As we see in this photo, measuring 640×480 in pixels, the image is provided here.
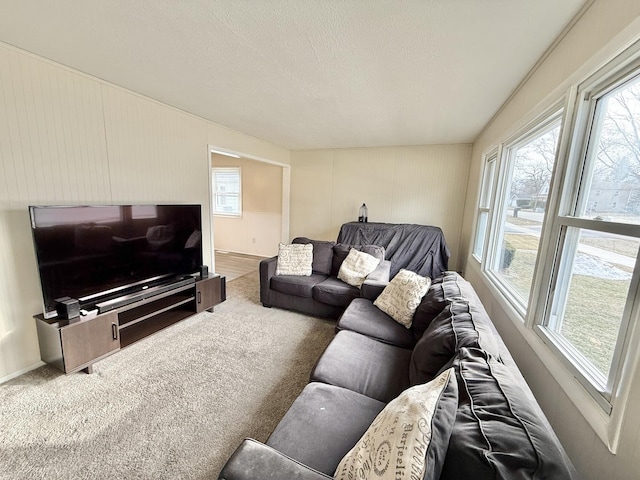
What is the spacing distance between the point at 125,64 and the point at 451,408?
284 centimetres

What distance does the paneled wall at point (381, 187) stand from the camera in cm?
432

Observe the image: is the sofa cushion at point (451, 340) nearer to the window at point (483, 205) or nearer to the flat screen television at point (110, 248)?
the window at point (483, 205)

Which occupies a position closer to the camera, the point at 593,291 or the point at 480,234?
the point at 593,291

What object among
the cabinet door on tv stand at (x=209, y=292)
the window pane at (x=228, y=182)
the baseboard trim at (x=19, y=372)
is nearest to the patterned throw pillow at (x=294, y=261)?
the cabinet door on tv stand at (x=209, y=292)

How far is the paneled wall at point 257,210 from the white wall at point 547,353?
4.30 metres

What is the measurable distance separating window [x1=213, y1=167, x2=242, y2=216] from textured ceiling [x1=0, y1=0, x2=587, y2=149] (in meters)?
3.15

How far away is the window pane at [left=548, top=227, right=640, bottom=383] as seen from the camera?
1012 millimetres

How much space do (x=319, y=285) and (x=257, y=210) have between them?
132 inches

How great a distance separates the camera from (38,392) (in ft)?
5.81

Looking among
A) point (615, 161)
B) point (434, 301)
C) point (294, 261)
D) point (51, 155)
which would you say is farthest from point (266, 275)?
point (615, 161)

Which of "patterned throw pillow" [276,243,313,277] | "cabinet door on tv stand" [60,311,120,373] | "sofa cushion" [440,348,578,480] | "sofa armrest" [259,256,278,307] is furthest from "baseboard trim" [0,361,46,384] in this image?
"sofa cushion" [440,348,578,480]

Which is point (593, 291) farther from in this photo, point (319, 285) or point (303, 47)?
point (319, 285)

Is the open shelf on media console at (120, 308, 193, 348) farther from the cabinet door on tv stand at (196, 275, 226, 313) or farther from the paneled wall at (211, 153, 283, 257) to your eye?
the paneled wall at (211, 153, 283, 257)

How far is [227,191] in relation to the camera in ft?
19.7
